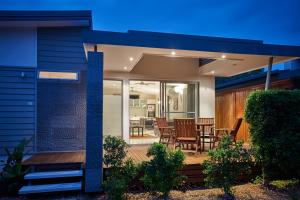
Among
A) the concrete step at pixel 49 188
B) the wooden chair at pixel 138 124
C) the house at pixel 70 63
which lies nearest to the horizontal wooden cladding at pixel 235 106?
the house at pixel 70 63

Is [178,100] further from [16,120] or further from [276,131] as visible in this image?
[16,120]

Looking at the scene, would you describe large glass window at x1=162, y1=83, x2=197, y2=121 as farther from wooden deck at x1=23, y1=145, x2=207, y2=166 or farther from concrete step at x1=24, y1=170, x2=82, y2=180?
concrete step at x1=24, y1=170, x2=82, y2=180

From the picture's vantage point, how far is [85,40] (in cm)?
452

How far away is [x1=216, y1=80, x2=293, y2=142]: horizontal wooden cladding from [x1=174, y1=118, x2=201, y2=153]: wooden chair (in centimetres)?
288

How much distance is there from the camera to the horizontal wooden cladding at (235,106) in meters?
8.22

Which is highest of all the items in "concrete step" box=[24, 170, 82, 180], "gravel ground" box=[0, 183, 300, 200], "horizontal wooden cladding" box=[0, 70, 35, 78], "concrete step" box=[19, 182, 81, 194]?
"horizontal wooden cladding" box=[0, 70, 35, 78]

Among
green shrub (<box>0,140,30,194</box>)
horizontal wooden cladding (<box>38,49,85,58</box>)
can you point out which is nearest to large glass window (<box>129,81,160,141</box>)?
horizontal wooden cladding (<box>38,49,85,58</box>)

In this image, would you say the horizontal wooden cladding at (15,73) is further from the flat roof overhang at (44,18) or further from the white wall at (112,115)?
the white wall at (112,115)

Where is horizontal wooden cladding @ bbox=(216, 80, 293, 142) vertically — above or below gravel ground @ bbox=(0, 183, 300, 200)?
above

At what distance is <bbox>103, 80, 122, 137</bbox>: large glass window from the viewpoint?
26.4ft

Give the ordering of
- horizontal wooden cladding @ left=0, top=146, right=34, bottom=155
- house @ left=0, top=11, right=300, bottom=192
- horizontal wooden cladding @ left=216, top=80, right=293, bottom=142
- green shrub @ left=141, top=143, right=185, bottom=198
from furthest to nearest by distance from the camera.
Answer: horizontal wooden cladding @ left=216, top=80, right=293, bottom=142 < horizontal wooden cladding @ left=0, top=146, right=34, bottom=155 < house @ left=0, top=11, right=300, bottom=192 < green shrub @ left=141, top=143, right=185, bottom=198

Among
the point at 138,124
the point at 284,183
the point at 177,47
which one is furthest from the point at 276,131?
the point at 138,124

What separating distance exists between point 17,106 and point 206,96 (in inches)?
240

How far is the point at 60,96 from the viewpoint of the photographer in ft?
21.0
